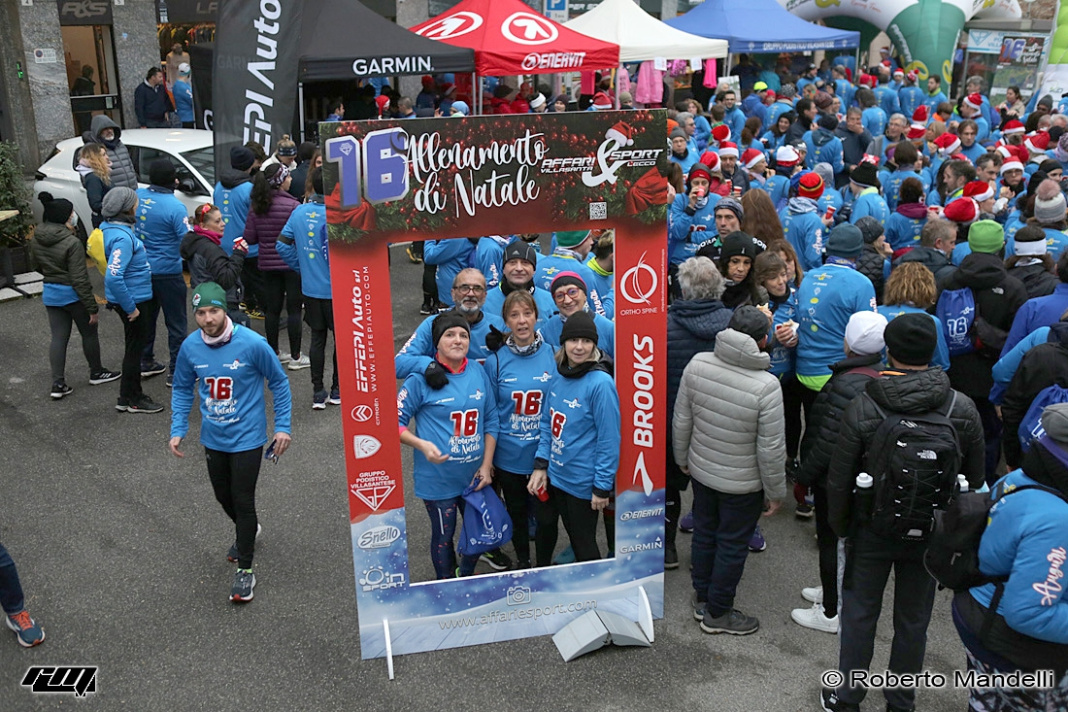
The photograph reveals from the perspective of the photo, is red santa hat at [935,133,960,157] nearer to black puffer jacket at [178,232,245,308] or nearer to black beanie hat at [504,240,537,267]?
black beanie hat at [504,240,537,267]

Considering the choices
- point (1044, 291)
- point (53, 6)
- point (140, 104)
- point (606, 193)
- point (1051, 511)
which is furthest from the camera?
point (140, 104)

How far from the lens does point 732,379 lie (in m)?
4.68

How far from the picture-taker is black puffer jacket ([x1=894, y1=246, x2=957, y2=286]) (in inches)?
267

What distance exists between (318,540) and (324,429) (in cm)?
174

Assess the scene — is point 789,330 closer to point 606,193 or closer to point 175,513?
point 606,193

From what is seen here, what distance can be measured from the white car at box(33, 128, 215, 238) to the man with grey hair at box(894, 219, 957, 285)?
7.56 metres

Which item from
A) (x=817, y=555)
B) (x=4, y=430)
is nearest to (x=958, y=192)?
(x=817, y=555)

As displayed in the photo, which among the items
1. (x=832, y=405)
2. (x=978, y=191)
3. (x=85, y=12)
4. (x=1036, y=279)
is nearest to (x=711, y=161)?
(x=978, y=191)

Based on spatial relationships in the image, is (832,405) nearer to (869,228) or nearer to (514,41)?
(869,228)

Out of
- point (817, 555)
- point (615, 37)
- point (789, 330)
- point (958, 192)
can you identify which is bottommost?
point (817, 555)

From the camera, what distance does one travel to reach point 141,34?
1584 centimetres

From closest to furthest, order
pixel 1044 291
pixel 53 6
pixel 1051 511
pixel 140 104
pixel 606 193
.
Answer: pixel 1051 511
pixel 606 193
pixel 1044 291
pixel 53 6
pixel 140 104

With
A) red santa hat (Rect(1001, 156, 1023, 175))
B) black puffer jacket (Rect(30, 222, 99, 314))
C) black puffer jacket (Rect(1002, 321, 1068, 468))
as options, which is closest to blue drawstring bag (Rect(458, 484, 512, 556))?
black puffer jacket (Rect(1002, 321, 1068, 468))

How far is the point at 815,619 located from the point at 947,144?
802cm
